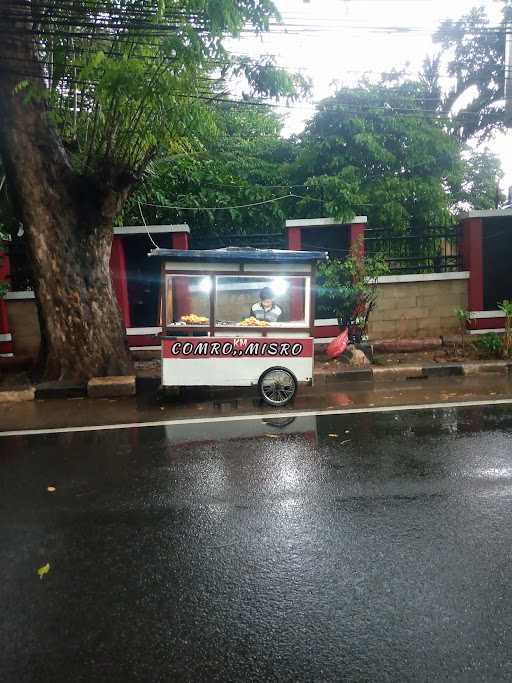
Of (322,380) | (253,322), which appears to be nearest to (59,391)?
(253,322)

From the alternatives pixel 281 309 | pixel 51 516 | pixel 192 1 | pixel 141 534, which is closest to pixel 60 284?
pixel 281 309

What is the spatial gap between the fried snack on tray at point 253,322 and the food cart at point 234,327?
11 millimetres

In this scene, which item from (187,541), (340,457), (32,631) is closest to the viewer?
(32,631)

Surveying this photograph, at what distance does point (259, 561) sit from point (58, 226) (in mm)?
6700

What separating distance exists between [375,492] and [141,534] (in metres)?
1.76

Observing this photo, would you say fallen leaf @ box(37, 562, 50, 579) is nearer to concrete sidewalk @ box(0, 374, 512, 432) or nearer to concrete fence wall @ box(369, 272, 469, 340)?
concrete sidewalk @ box(0, 374, 512, 432)

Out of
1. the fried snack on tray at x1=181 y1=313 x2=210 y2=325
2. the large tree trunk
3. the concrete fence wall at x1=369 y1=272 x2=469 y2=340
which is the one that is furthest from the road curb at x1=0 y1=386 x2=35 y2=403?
the concrete fence wall at x1=369 y1=272 x2=469 y2=340

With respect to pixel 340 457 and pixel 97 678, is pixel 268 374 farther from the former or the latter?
pixel 97 678

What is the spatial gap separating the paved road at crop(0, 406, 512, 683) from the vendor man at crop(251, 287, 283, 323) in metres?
2.54

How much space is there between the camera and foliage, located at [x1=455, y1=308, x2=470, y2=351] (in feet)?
34.0

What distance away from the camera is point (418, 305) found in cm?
1089

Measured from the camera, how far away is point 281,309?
7207 mm

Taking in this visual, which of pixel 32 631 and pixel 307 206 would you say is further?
pixel 307 206

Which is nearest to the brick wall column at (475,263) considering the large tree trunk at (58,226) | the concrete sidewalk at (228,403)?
the concrete sidewalk at (228,403)
